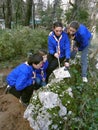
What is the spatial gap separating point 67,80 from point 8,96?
1.26 metres

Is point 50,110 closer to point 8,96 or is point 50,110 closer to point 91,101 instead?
point 91,101

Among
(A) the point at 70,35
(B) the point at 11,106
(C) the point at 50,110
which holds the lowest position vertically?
(B) the point at 11,106

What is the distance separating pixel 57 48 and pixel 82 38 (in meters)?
0.47

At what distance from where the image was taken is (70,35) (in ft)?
16.5

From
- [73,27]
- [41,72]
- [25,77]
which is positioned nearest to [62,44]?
[73,27]

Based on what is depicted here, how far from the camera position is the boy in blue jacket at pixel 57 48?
5035 mm

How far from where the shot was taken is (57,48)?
5.15 metres

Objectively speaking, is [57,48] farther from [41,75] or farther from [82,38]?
[41,75]

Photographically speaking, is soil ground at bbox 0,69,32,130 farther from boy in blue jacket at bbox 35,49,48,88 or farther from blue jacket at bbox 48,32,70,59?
blue jacket at bbox 48,32,70,59

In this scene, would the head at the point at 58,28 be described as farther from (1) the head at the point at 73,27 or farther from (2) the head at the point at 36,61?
(2) the head at the point at 36,61

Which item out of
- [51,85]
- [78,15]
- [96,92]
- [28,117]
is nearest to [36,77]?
[51,85]

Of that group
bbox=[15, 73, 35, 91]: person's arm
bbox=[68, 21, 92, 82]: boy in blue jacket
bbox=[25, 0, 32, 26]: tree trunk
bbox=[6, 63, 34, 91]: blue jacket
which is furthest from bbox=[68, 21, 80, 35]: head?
bbox=[25, 0, 32, 26]: tree trunk

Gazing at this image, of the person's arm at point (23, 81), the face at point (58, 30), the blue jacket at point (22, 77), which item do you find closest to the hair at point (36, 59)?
the blue jacket at point (22, 77)

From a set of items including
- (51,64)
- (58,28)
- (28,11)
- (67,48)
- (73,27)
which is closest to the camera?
(73,27)
